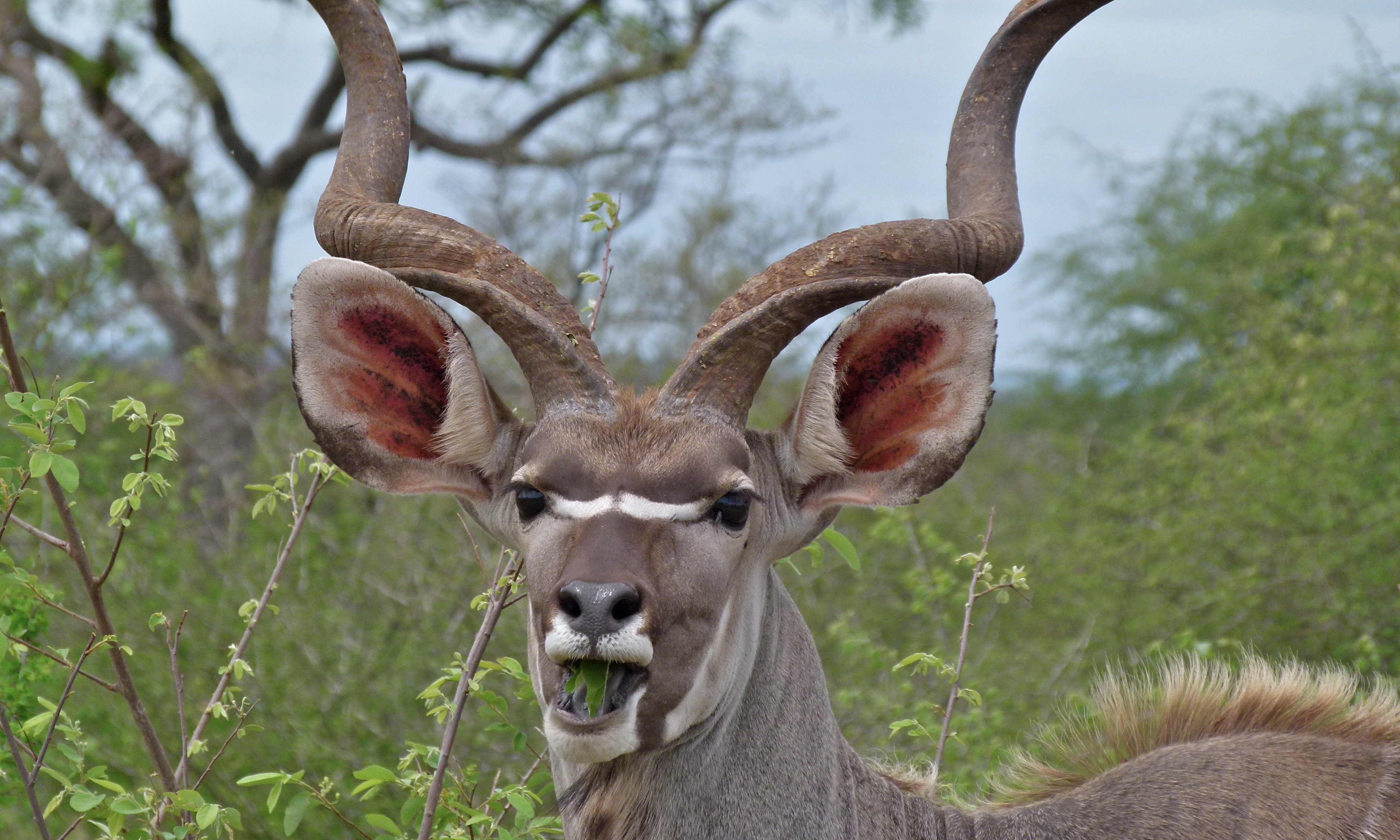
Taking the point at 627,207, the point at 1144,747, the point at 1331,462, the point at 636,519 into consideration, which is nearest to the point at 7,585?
the point at 636,519

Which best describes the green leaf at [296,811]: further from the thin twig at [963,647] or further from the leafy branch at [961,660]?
the thin twig at [963,647]

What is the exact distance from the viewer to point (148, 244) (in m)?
12.9

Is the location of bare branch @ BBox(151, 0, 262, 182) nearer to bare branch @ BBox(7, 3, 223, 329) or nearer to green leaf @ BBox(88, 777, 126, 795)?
bare branch @ BBox(7, 3, 223, 329)

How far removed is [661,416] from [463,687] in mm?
973

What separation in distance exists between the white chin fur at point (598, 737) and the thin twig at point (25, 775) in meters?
1.30

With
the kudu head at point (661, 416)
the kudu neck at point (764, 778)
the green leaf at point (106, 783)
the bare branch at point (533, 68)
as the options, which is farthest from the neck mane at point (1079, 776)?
the bare branch at point (533, 68)

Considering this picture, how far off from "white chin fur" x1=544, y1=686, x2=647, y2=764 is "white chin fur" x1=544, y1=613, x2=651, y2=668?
126 mm

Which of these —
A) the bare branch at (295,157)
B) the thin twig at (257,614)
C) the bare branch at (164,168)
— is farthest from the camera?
the bare branch at (295,157)

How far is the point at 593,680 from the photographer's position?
2.51 metres

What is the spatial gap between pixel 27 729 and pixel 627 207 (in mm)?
11911

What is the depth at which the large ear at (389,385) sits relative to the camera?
9.43 ft

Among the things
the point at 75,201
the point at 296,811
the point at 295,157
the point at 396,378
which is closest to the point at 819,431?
the point at 396,378

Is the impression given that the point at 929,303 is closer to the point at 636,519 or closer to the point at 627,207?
the point at 636,519

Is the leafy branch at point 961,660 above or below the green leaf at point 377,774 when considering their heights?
above
